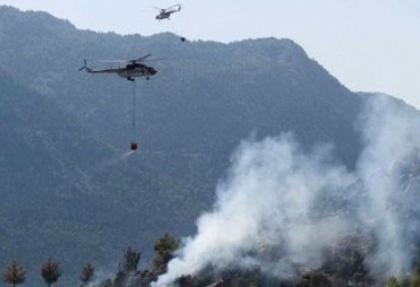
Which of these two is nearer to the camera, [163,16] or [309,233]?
[163,16]

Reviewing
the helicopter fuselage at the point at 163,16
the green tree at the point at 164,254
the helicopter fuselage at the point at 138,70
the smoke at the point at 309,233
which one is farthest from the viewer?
the green tree at the point at 164,254

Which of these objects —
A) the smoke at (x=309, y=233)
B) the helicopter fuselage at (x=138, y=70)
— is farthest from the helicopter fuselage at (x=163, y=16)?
the smoke at (x=309, y=233)

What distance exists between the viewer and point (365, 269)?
149m

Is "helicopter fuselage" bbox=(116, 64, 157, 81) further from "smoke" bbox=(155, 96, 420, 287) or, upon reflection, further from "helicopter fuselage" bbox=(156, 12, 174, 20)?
"smoke" bbox=(155, 96, 420, 287)

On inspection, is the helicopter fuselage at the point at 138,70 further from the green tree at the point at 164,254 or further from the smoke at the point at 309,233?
the green tree at the point at 164,254

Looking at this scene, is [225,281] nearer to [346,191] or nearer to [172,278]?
[172,278]

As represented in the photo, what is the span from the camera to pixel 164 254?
532 ft

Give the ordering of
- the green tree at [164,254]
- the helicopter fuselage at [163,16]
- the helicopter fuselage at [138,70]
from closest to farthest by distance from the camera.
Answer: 1. the helicopter fuselage at [138,70]
2. the helicopter fuselage at [163,16]
3. the green tree at [164,254]

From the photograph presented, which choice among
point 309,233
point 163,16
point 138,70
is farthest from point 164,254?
point 138,70

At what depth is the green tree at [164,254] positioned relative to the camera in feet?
511

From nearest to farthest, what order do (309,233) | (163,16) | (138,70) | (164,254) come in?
(138,70)
(163,16)
(309,233)
(164,254)

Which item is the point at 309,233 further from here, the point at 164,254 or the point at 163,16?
the point at 163,16

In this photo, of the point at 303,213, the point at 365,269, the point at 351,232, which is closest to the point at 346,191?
the point at 303,213

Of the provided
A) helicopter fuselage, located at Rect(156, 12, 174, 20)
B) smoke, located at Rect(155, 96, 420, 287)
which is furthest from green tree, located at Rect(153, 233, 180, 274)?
helicopter fuselage, located at Rect(156, 12, 174, 20)
